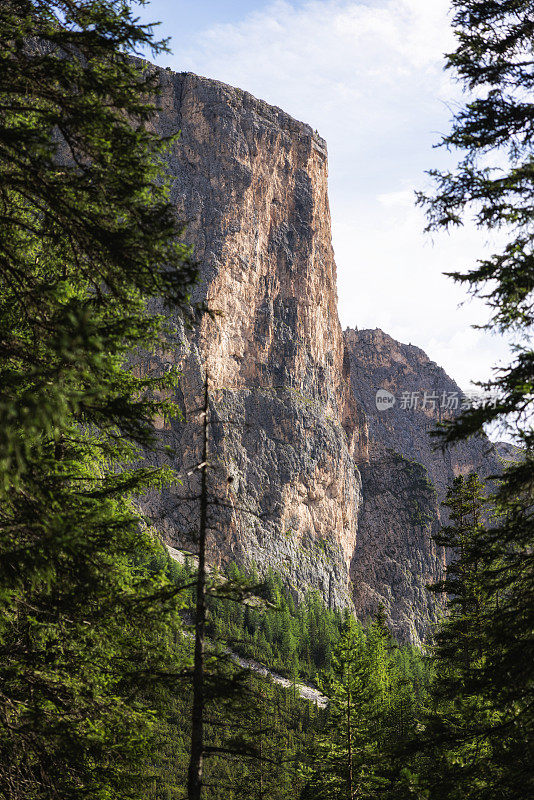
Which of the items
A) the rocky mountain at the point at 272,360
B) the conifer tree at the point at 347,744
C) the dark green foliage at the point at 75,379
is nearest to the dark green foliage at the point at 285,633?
the rocky mountain at the point at 272,360

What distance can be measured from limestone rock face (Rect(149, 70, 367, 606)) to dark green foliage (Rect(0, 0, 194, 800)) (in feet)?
313

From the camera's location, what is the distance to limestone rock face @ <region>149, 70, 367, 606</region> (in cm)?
10825

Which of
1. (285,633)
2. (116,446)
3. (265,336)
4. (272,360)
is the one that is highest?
(265,336)

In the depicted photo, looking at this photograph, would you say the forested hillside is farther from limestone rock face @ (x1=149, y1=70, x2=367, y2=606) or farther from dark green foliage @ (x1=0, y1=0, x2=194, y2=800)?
limestone rock face @ (x1=149, y1=70, x2=367, y2=606)

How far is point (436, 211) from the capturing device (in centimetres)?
730

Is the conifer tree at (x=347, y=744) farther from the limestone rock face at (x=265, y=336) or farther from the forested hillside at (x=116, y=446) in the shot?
the limestone rock face at (x=265, y=336)

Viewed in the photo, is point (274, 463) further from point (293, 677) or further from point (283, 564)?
point (293, 677)

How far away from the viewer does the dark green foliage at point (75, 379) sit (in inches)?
182

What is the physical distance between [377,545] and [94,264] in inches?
6044

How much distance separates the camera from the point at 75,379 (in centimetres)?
450

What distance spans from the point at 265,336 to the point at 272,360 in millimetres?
5369

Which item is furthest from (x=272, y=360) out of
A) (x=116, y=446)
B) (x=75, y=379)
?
(x=75, y=379)

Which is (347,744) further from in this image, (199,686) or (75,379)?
(75,379)

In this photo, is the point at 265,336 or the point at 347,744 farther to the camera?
the point at 265,336
